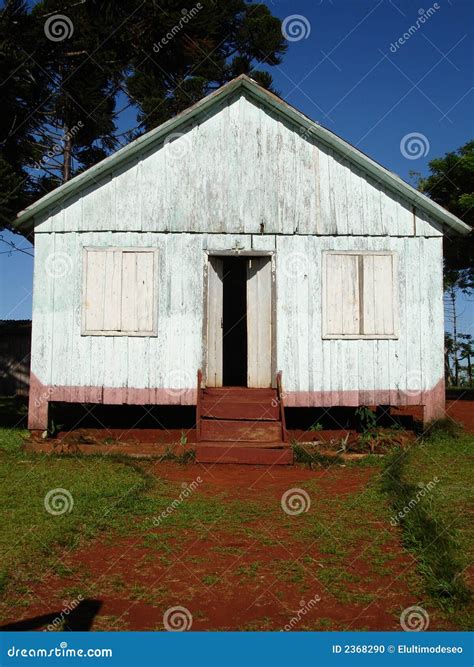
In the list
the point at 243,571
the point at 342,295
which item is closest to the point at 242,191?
the point at 342,295

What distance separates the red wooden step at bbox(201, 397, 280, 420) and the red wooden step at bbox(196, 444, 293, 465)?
0.87 metres

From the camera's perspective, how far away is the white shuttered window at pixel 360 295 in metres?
11.6

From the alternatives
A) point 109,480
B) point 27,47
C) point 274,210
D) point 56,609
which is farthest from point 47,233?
point 56,609

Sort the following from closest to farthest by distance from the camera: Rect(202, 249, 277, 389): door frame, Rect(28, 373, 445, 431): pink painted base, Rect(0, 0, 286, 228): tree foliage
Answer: Rect(28, 373, 445, 431): pink painted base < Rect(202, 249, 277, 389): door frame < Rect(0, 0, 286, 228): tree foliage

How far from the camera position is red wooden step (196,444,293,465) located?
32.3 feet

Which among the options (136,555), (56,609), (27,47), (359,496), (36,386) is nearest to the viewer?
(56,609)

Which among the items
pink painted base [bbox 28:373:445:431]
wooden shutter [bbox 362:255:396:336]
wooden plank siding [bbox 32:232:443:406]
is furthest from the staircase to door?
wooden shutter [bbox 362:255:396:336]

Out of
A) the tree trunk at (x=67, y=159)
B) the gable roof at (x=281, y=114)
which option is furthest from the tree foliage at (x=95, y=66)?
the gable roof at (x=281, y=114)

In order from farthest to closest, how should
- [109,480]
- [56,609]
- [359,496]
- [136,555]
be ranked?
[109,480] < [359,496] < [136,555] < [56,609]

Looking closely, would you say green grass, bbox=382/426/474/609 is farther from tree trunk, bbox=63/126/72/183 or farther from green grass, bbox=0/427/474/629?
tree trunk, bbox=63/126/72/183

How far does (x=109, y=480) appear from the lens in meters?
8.45

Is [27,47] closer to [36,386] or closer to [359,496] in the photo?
[36,386]

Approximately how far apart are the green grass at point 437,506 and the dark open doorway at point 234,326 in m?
6.08

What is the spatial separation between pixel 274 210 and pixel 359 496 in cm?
597
